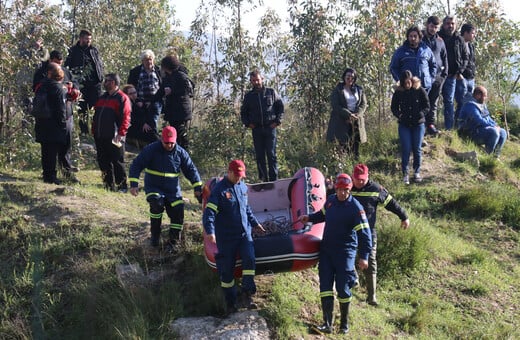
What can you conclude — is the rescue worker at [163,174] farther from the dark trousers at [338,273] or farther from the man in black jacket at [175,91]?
the man in black jacket at [175,91]

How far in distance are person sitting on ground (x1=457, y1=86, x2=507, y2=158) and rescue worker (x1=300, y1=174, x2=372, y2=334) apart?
22.3 ft

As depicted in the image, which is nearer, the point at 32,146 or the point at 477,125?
the point at 32,146

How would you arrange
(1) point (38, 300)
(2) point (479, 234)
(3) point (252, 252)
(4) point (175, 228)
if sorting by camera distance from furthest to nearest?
(2) point (479, 234)
(4) point (175, 228)
(1) point (38, 300)
(3) point (252, 252)

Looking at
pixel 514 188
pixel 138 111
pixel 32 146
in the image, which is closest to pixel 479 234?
pixel 514 188

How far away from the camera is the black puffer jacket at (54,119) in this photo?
31.5 feet

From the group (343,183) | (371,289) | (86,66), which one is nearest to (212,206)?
(343,183)

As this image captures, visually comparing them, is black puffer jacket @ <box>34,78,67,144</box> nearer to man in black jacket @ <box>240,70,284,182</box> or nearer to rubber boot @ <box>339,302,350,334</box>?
man in black jacket @ <box>240,70,284,182</box>

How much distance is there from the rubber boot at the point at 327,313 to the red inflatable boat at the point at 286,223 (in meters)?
0.47

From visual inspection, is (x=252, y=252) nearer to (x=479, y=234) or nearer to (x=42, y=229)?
(x=42, y=229)

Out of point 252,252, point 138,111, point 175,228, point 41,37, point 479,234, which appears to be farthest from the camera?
point 138,111

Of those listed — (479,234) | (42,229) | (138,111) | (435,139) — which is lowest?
(479,234)

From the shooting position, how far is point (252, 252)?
22.1 feet

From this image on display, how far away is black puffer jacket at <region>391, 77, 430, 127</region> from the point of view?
1029 cm

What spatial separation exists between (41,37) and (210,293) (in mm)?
6464
